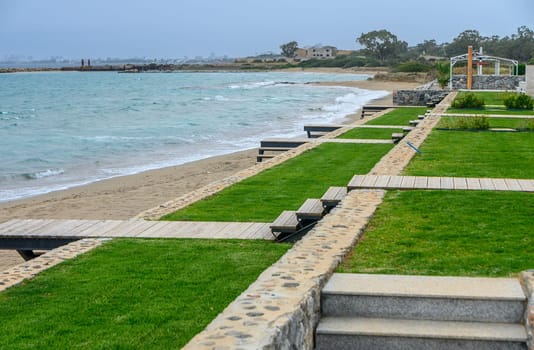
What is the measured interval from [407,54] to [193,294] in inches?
7752

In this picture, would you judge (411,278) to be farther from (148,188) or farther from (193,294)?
(148,188)

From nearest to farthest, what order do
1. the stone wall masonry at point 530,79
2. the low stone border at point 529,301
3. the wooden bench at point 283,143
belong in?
1. the low stone border at point 529,301
2. the wooden bench at point 283,143
3. the stone wall masonry at point 530,79

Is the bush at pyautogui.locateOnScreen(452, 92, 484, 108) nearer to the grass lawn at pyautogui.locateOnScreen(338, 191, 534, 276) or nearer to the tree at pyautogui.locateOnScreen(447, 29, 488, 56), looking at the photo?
the grass lawn at pyautogui.locateOnScreen(338, 191, 534, 276)

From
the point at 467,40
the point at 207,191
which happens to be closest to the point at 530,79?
the point at 207,191

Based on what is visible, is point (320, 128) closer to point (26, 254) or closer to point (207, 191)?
point (207, 191)

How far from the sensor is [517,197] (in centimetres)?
1016

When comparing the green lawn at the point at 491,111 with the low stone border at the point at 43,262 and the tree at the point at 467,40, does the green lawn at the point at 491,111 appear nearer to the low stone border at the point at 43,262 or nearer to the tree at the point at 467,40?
the low stone border at the point at 43,262

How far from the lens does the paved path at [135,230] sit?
32.4 feet

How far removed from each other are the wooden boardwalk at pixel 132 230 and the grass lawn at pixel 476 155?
11.9ft

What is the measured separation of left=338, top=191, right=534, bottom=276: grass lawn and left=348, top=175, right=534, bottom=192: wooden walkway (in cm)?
32

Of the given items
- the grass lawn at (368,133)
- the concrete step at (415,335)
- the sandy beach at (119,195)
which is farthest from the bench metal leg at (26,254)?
the grass lawn at (368,133)

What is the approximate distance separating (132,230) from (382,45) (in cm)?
18577

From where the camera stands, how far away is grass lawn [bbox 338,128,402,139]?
71.8 ft

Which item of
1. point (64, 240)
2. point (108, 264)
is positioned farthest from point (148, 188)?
point (108, 264)
